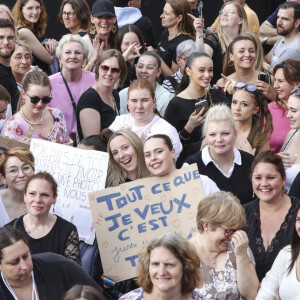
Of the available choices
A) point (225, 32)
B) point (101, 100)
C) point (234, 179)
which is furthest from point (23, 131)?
point (225, 32)

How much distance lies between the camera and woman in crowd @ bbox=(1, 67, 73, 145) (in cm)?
775

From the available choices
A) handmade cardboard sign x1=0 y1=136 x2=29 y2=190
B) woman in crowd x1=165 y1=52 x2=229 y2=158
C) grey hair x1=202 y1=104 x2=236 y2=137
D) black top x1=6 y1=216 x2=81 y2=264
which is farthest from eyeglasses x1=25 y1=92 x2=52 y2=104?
black top x1=6 y1=216 x2=81 y2=264

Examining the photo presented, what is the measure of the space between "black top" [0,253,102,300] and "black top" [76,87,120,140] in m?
2.55

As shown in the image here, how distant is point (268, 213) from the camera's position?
6.62 m

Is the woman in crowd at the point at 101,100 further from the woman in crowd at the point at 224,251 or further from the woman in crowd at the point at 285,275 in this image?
the woman in crowd at the point at 285,275

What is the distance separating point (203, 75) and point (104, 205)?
217cm

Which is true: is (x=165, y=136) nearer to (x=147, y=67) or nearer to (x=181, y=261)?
(x=181, y=261)

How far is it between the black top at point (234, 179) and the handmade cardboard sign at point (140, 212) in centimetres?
42

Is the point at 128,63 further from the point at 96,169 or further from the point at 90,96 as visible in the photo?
the point at 96,169

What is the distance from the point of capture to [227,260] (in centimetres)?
602

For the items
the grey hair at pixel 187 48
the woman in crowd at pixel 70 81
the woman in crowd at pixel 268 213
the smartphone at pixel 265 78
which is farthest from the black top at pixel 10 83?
the woman in crowd at pixel 268 213

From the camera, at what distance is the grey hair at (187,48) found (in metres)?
9.26

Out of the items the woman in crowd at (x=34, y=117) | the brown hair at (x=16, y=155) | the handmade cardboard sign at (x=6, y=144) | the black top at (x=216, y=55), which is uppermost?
the black top at (x=216, y=55)

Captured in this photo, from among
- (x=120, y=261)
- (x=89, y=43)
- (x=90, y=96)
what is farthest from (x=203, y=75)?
(x=120, y=261)
